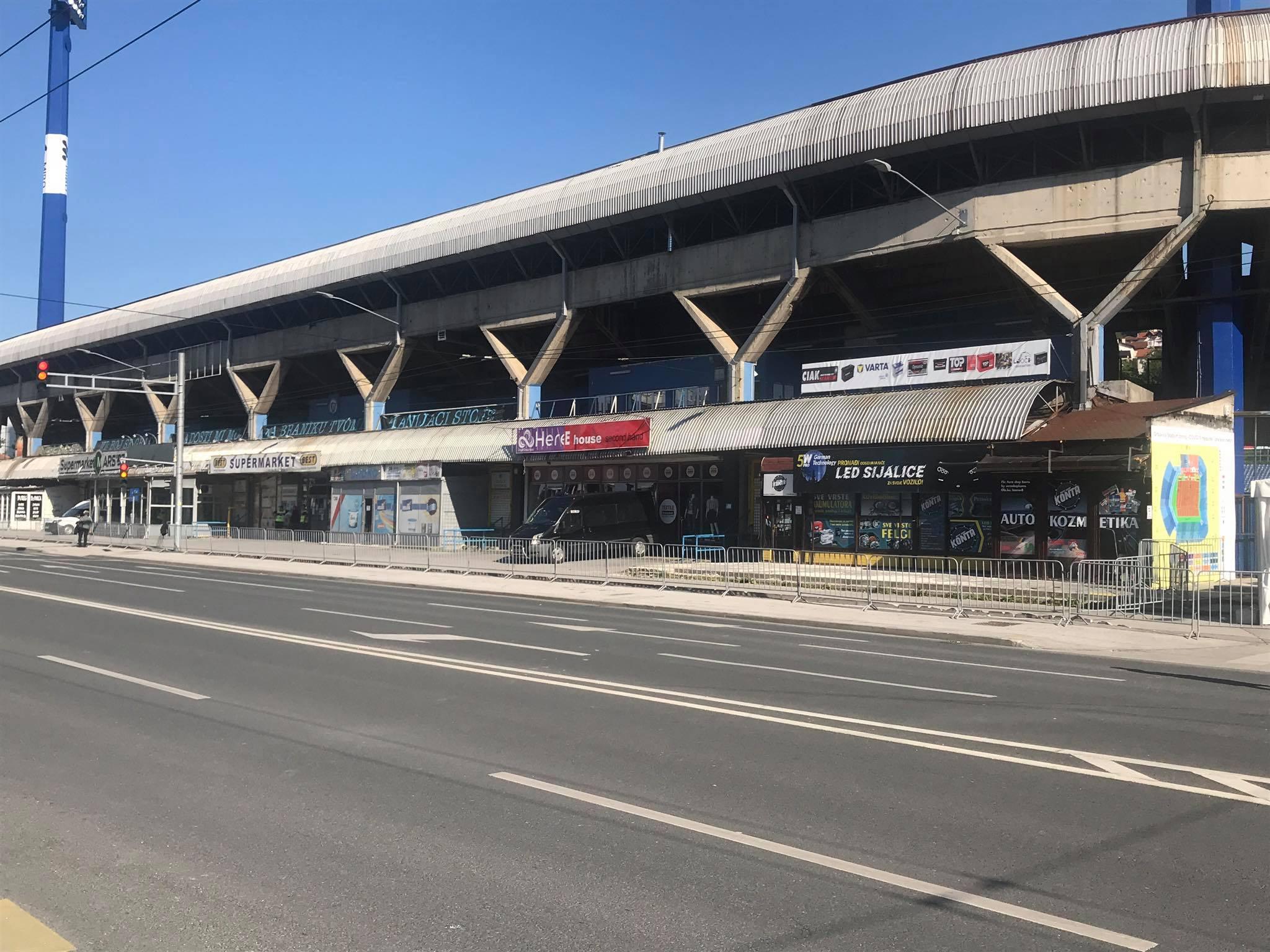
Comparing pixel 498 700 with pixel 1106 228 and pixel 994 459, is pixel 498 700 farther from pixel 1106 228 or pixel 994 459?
pixel 1106 228

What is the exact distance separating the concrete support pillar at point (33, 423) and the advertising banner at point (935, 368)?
63.2 m

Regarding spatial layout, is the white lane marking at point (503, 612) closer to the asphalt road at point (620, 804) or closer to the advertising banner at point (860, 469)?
A: the asphalt road at point (620, 804)

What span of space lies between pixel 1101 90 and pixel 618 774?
2553 cm

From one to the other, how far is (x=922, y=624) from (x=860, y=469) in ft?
37.5

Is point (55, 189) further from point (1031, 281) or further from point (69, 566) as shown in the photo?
point (1031, 281)

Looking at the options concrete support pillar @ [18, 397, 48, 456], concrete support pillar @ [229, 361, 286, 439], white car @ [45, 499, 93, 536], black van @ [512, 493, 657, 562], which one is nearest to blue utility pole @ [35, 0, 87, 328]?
concrete support pillar @ [18, 397, 48, 456]

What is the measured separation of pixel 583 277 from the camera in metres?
39.2

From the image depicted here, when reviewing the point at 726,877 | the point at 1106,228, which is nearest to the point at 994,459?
the point at 1106,228

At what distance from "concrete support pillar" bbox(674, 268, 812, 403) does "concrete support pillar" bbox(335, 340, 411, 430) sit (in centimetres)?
1642

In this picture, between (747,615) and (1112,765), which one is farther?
(747,615)

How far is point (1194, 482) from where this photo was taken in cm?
2523

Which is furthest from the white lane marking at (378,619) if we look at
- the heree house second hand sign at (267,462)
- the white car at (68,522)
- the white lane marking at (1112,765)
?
the white car at (68,522)

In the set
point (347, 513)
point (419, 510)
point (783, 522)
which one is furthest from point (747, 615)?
point (347, 513)

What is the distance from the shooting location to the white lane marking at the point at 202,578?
25.8 m
